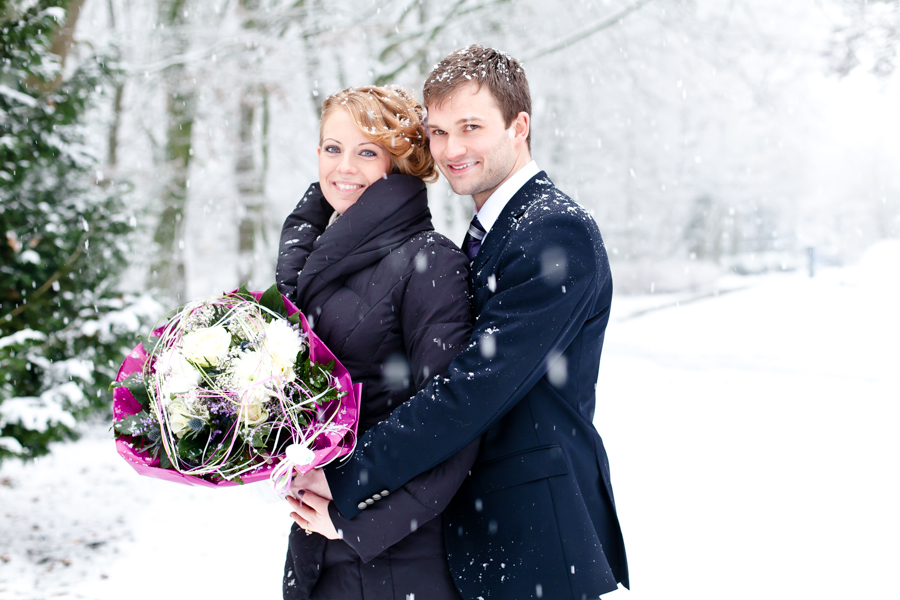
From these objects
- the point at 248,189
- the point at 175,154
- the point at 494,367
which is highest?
the point at 175,154

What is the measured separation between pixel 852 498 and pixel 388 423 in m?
6.02

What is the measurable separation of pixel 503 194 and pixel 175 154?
10827 mm

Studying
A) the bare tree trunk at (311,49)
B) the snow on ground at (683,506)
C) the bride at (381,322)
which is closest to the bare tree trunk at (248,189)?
the bare tree trunk at (311,49)

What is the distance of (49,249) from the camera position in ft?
16.2

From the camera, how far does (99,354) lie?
5129mm

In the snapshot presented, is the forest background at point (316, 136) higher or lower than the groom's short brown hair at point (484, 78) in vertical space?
higher

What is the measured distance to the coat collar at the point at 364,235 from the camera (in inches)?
79.7

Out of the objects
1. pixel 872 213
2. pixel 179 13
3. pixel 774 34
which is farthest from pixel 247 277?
pixel 872 213

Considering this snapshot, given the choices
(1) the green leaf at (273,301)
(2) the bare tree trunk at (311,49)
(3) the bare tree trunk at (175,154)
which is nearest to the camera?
(1) the green leaf at (273,301)

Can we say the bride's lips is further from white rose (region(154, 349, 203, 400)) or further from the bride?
white rose (region(154, 349, 203, 400))

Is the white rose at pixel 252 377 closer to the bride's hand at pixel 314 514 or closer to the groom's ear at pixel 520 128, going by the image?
the bride's hand at pixel 314 514

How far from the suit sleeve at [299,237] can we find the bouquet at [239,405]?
1.48ft

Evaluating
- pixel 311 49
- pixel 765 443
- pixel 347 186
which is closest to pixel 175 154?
pixel 311 49

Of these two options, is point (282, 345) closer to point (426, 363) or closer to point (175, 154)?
point (426, 363)
